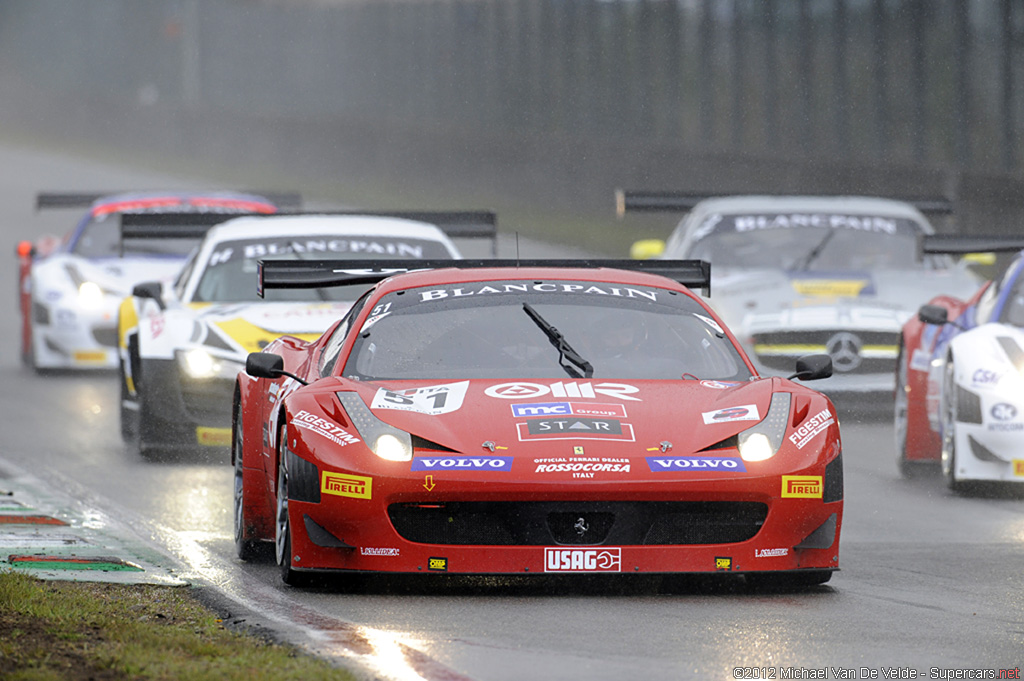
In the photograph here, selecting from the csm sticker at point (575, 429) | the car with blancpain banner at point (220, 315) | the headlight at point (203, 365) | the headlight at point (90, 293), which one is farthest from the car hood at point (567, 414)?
the headlight at point (90, 293)

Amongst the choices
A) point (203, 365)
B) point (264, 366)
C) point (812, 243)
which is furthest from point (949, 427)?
point (812, 243)

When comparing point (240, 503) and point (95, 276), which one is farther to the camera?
point (95, 276)

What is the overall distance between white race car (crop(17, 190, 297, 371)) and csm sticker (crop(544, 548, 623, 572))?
997 centimetres

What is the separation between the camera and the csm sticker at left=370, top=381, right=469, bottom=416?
7.23 meters

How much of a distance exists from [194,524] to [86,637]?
11.2 feet

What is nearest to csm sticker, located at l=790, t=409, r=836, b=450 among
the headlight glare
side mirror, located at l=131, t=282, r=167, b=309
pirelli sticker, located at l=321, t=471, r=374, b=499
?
the headlight glare

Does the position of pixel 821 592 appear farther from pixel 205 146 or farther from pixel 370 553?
pixel 205 146

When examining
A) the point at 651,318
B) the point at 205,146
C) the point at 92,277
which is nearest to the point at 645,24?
the point at 205,146

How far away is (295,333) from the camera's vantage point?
37.6ft

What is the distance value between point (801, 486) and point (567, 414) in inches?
31.1

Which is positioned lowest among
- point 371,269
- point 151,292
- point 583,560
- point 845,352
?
point 845,352

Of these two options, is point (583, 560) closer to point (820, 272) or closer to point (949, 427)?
point (949, 427)

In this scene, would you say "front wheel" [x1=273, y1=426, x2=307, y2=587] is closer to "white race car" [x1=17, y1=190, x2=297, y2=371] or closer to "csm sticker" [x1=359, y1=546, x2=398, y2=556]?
"csm sticker" [x1=359, y1=546, x2=398, y2=556]

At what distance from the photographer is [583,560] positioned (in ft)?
22.8
